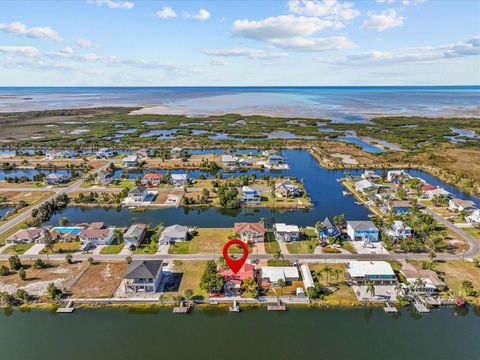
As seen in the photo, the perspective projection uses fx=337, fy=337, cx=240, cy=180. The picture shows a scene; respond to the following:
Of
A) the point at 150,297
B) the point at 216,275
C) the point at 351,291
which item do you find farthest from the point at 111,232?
the point at 351,291

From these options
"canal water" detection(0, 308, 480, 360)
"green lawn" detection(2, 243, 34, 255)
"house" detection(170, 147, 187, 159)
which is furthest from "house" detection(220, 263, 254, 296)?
"house" detection(170, 147, 187, 159)

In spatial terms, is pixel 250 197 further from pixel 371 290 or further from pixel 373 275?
pixel 371 290

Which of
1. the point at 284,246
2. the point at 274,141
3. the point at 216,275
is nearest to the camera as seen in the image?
the point at 216,275

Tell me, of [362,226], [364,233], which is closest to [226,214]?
[362,226]

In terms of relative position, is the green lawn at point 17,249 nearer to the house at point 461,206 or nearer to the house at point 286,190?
the house at point 286,190

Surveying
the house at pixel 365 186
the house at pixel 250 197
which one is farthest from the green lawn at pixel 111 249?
the house at pixel 365 186

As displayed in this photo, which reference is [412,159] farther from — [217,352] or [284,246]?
[217,352]
